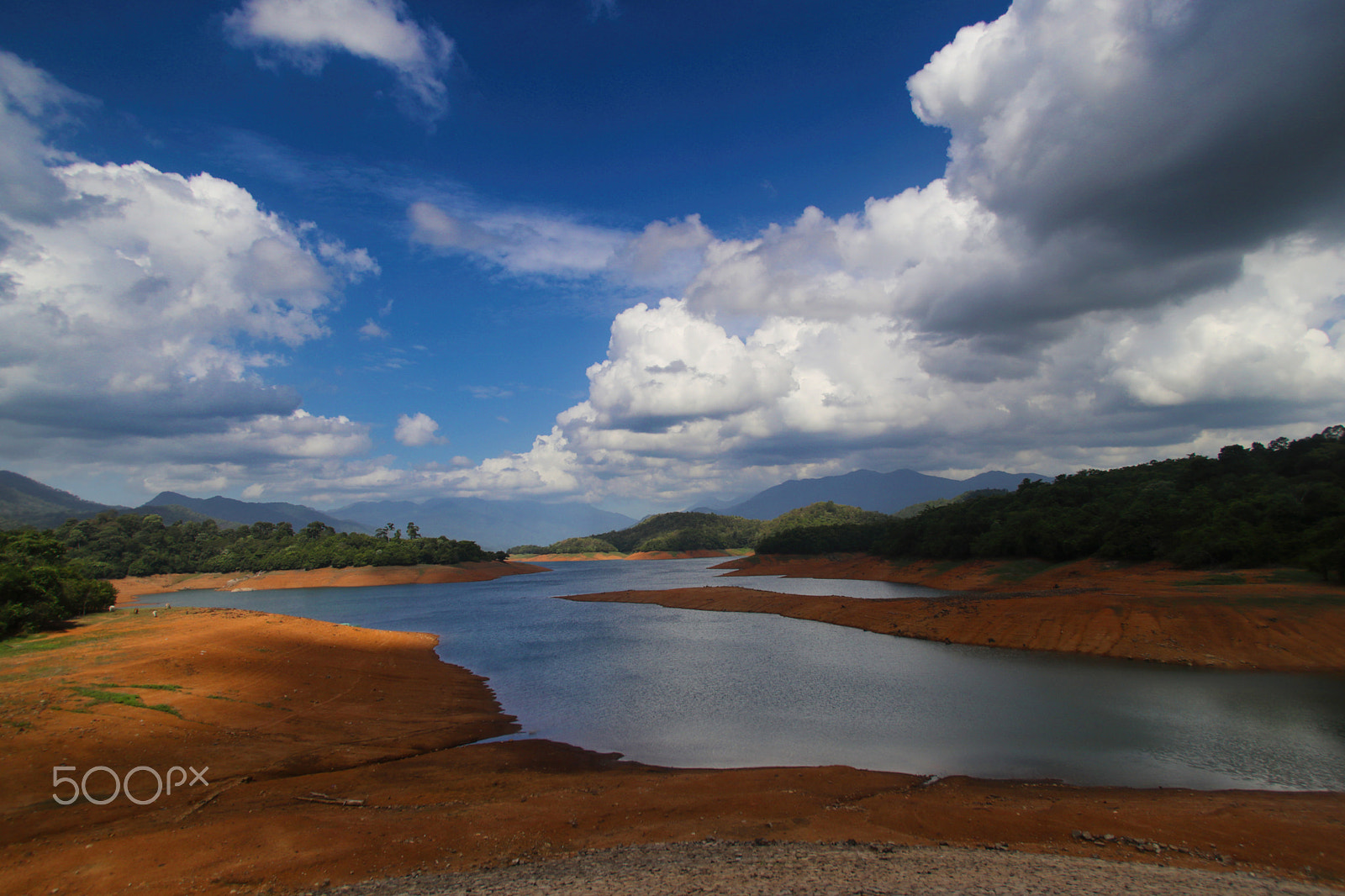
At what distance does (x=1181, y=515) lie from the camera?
143 ft

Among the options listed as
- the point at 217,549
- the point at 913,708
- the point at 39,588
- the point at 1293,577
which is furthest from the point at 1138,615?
the point at 217,549

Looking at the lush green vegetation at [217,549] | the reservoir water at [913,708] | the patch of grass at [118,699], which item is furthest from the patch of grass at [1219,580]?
the lush green vegetation at [217,549]

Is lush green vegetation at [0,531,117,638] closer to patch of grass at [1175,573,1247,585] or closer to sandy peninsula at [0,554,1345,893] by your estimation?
sandy peninsula at [0,554,1345,893]

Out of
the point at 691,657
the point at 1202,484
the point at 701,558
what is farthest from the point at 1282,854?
the point at 701,558

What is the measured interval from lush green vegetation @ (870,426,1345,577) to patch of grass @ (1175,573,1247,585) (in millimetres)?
2770

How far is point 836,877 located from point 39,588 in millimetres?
39754

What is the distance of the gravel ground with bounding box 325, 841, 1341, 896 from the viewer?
7312 millimetres

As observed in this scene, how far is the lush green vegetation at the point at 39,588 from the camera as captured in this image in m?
26.4

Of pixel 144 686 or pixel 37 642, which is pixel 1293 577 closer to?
pixel 144 686

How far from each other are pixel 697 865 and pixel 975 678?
2020 centimetres

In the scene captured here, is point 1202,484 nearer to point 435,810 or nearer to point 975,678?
point 975,678

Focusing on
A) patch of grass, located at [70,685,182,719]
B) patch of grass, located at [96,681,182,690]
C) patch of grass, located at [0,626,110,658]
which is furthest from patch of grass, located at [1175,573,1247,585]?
patch of grass, located at [0,626,110,658]

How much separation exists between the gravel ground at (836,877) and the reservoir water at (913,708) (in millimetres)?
6312

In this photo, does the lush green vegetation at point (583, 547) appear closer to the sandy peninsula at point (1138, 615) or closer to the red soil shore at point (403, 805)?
the sandy peninsula at point (1138, 615)
